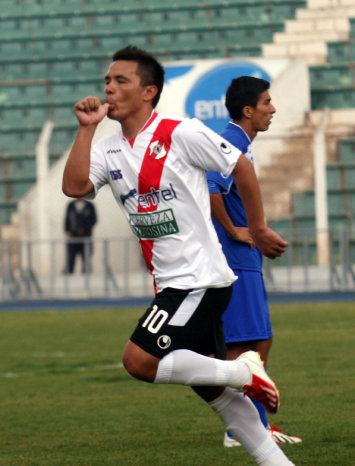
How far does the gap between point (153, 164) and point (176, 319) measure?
664mm

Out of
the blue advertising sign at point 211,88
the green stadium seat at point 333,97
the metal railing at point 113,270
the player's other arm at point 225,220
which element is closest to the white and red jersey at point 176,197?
the player's other arm at point 225,220

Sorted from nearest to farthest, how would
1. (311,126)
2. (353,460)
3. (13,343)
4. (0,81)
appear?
(353,460)
(13,343)
(311,126)
(0,81)

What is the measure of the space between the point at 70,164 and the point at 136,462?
169 centimetres

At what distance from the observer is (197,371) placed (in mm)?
4539

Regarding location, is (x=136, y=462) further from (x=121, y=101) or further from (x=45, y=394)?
(x=45, y=394)

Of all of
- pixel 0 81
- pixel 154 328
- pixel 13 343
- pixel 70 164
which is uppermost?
pixel 0 81

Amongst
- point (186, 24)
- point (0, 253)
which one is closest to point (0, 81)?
point (186, 24)

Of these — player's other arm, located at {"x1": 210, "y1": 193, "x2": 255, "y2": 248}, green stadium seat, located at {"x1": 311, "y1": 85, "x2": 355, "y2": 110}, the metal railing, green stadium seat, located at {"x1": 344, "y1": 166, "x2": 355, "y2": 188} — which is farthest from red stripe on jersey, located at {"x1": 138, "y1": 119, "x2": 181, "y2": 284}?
green stadium seat, located at {"x1": 311, "y1": 85, "x2": 355, "y2": 110}

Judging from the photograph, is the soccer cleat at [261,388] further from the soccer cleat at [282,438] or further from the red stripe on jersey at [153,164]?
the soccer cleat at [282,438]

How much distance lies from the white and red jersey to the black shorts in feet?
0.16

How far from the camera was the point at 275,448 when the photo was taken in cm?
466

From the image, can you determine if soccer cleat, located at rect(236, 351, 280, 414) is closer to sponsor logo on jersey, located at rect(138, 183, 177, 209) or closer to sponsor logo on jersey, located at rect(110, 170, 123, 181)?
sponsor logo on jersey, located at rect(138, 183, 177, 209)

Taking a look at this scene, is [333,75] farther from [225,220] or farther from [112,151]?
[112,151]

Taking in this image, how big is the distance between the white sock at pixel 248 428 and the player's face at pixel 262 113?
1823 millimetres
